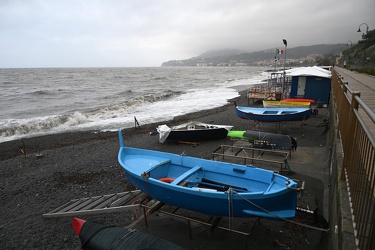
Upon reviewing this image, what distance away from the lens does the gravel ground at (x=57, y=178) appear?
20.9 feet

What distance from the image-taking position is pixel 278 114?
1304cm

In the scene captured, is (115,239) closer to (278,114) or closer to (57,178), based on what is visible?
(57,178)

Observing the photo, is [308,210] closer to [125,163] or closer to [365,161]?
[365,161]

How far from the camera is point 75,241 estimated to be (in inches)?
237

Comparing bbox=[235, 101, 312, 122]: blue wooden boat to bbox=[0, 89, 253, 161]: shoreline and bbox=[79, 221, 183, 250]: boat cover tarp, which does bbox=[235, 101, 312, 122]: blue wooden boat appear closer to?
bbox=[0, 89, 253, 161]: shoreline

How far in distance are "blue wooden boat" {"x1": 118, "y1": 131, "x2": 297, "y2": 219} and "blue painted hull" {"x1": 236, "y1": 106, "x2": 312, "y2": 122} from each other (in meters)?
7.77

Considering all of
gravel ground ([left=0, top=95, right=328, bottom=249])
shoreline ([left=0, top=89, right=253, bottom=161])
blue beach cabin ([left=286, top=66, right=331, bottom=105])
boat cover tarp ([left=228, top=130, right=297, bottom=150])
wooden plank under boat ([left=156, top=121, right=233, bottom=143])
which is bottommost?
shoreline ([left=0, top=89, right=253, bottom=161])

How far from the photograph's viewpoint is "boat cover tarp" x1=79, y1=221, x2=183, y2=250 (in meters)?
3.87

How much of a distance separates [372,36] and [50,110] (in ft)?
282

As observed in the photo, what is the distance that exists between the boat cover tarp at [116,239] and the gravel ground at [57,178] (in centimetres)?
182

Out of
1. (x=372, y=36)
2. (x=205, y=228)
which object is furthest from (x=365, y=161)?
(x=372, y=36)

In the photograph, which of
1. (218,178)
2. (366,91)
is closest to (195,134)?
(218,178)

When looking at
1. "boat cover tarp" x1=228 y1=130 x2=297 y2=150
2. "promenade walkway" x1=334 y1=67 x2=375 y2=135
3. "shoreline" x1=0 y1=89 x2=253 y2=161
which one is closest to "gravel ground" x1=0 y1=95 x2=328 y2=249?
"shoreline" x1=0 y1=89 x2=253 y2=161

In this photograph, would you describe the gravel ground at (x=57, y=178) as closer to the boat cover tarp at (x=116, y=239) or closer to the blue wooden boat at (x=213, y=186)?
the blue wooden boat at (x=213, y=186)
